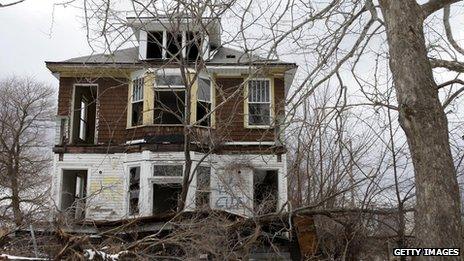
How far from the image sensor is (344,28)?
23.7ft

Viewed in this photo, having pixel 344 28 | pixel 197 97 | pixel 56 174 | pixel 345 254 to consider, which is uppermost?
pixel 197 97

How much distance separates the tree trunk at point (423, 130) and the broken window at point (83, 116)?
14180mm

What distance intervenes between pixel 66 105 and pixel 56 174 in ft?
8.22

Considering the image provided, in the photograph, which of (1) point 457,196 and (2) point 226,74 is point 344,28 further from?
(2) point 226,74

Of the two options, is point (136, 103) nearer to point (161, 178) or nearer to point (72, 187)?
point (161, 178)

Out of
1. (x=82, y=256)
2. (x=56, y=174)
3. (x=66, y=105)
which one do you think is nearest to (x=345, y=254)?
(x=82, y=256)

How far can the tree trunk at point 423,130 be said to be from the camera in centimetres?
443

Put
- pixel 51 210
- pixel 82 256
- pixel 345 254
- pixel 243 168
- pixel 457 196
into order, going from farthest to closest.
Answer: pixel 243 168, pixel 51 210, pixel 345 254, pixel 82 256, pixel 457 196

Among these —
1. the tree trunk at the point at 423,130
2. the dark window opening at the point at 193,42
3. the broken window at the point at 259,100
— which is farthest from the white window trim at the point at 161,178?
the tree trunk at the point at 423,130

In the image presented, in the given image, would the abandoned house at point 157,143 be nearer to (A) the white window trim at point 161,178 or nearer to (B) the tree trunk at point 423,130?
(A) the white window trim at point 161,178

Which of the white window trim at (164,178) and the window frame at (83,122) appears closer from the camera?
the white window trim at (164,178)

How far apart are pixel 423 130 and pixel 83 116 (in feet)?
57.8

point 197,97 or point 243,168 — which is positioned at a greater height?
point 197,97

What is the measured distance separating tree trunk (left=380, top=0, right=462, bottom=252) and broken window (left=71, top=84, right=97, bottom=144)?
14180 millimetres
